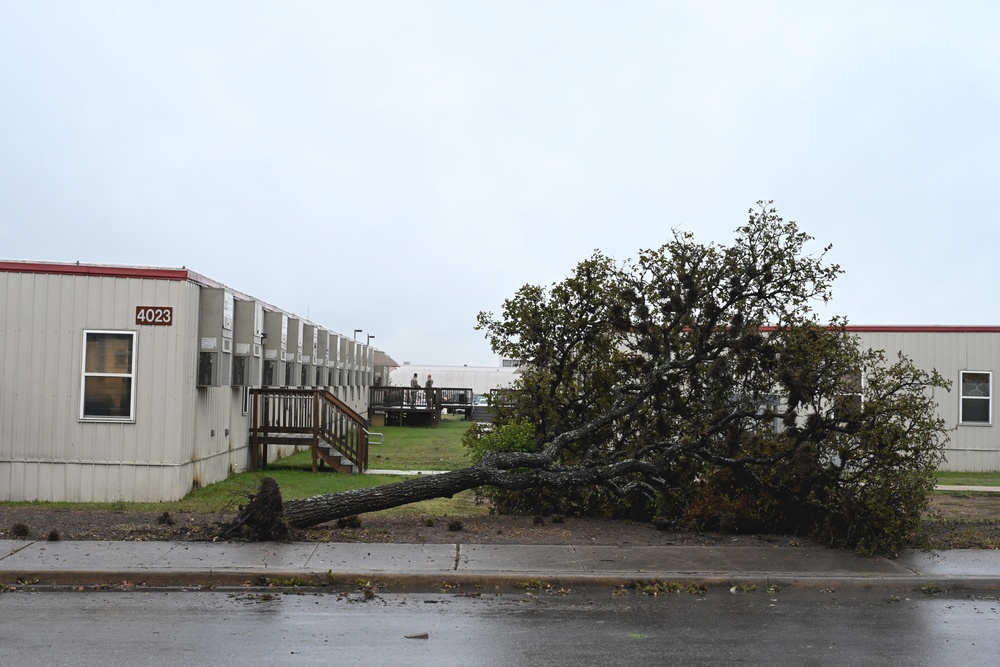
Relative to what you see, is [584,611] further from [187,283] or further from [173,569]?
[187,283]

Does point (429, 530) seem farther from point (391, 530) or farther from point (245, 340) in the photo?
point (245, 340)

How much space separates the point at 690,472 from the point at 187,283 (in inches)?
322

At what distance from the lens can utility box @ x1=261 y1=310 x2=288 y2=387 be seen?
834 inches

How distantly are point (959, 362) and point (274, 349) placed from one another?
15620 millimetres

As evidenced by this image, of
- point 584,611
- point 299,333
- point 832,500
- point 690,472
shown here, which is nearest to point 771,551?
point 832,500

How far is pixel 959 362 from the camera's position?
22.4 metres

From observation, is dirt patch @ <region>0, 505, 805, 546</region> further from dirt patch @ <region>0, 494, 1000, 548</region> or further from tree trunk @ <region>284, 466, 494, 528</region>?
tree trunk @ <region>284, 466, 494, 528</region>

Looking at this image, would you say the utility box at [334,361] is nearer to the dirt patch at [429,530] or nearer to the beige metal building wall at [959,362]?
the beige metal building wall at [959,362]

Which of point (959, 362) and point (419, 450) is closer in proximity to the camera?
point (959, 362)

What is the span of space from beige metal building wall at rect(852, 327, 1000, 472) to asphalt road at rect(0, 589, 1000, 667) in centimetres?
1461

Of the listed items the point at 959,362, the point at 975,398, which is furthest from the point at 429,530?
the point at 975,398

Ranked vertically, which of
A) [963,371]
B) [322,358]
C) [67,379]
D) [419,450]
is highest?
[322,358]

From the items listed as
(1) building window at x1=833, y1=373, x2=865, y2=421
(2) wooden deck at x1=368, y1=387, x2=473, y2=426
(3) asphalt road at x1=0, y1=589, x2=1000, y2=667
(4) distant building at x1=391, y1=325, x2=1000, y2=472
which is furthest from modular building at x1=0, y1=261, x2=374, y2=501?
(2) wooden deck at x1=368, y1=387, x2=473, y2=426

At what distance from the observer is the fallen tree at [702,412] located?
10.8 m
